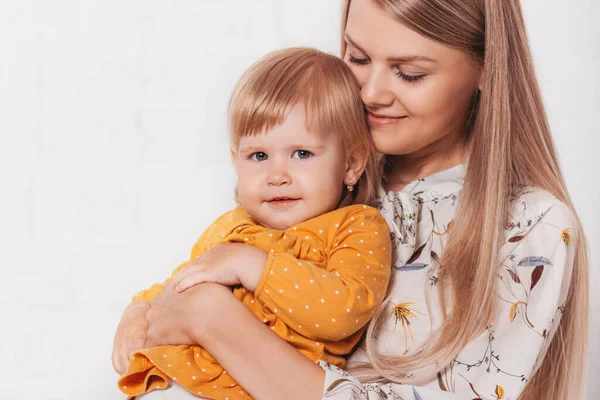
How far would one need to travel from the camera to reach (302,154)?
1.80 m

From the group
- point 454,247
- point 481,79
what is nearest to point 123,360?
point 454,247

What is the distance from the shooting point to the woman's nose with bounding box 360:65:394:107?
1878mm

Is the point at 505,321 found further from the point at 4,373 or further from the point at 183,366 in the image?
the point at 4,373

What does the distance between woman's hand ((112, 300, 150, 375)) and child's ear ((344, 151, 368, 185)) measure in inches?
21.6

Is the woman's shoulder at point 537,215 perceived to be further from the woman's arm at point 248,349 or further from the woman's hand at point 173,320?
the woman's hand at point 173,320

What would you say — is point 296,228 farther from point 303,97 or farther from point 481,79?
point 481,79

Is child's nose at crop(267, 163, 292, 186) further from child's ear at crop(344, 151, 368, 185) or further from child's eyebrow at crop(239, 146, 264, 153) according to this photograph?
child's ear at crop(344, 151, 368, 185)

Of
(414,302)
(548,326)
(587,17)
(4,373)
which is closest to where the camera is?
(548,326)

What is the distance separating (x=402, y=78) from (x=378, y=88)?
0.06 meters

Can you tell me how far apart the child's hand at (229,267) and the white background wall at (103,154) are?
3.77ft

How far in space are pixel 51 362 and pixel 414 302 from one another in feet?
4.73

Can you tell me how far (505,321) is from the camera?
1763 millimetres

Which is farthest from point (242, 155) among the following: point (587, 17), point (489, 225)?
point (587, 17)

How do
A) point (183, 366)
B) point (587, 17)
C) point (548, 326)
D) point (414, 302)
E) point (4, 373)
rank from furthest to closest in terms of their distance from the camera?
point (587, 17) < point (4, 373) < point (414, 302) < point (548, 326) < point (183, 366)
